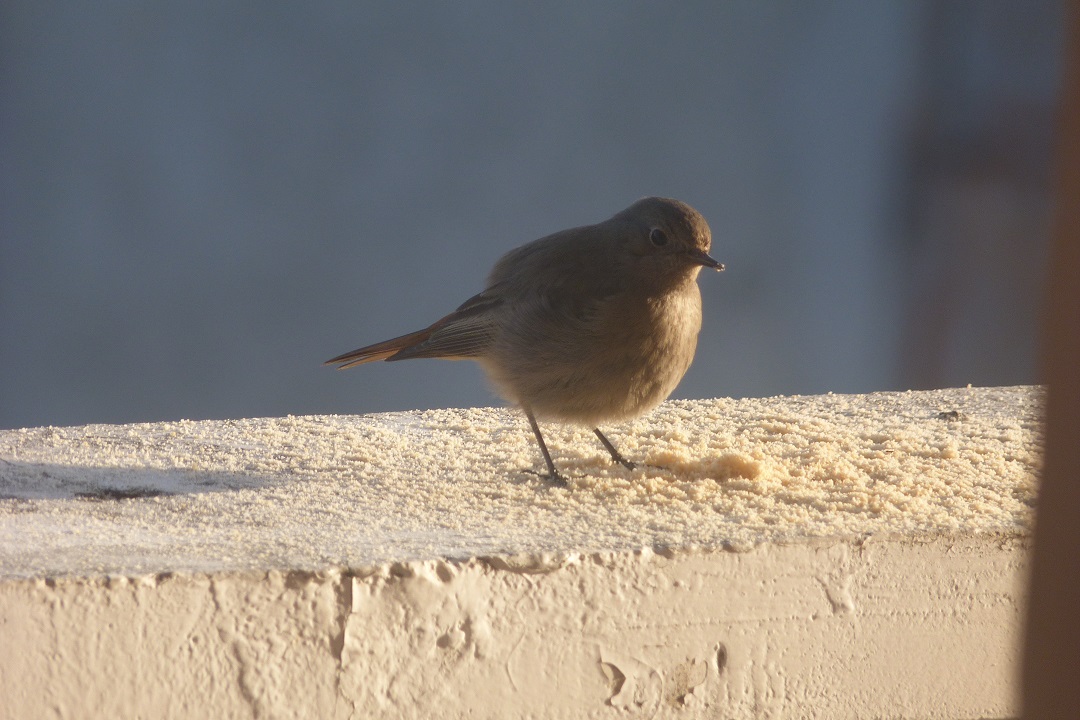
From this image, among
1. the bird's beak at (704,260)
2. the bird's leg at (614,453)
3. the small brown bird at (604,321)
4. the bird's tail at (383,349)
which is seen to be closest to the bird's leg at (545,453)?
the small brown bird at (604,321)

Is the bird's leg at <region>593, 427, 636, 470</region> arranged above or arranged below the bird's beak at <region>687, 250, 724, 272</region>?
below

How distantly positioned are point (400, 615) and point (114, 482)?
0.98 meters

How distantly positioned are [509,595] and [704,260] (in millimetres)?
1397

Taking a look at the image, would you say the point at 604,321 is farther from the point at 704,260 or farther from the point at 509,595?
the point at 509,595

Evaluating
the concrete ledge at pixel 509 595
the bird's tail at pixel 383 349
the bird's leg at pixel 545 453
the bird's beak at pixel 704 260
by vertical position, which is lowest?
the concrete ledge at pixel 509 595

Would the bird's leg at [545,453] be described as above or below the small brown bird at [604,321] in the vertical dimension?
below

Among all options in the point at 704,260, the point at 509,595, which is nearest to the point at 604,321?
the point at 704,260

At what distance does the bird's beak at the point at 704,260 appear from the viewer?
286 cm

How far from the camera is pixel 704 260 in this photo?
2.89 m

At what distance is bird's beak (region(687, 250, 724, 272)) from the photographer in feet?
9.37

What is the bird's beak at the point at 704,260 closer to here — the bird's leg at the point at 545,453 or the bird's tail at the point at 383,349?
the bird's leg at the point at 545,453

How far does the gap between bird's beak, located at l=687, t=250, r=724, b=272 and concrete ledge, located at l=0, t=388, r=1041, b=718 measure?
0.64 meters

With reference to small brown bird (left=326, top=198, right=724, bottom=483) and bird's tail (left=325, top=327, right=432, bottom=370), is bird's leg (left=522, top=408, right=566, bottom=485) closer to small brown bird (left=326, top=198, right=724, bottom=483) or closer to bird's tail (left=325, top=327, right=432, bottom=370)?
small brown bird (left=326, top=198, right=724, bottom=483)

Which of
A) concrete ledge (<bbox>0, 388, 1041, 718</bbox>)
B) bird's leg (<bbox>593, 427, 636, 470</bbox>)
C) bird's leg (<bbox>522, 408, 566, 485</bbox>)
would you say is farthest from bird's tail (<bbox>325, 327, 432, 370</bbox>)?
concrete ledge (<bbox>0, 388, 1041, 718</bbox>)
